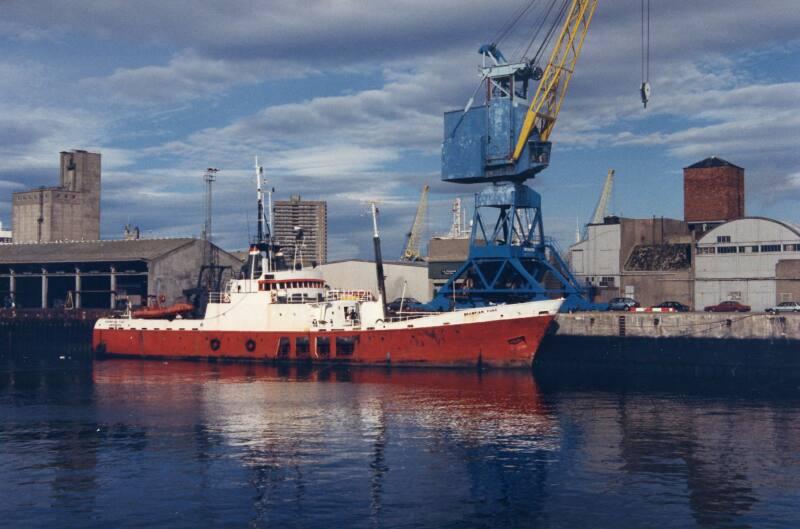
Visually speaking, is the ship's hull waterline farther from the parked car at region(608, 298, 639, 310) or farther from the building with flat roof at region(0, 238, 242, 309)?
the building with flat roof at region(0, 238, 242, 309)

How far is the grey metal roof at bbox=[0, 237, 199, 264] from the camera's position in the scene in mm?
100000

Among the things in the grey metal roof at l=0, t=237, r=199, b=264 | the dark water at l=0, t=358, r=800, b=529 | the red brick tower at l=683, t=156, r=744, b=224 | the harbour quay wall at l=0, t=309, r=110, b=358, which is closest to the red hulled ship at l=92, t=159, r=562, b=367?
the dark water at l=0, t=358, r=800, b=529

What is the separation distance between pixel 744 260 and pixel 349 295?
40461 mm

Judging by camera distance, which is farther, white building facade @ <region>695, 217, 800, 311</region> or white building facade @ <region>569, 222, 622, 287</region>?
white building facade @ <region>569, 222, 622, 287</region>

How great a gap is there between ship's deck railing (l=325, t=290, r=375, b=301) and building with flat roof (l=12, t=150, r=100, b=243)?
84113 mm

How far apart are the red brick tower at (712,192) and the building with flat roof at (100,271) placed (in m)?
57.2

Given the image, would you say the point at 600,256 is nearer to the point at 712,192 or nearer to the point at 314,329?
the point at 712,192

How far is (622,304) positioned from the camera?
7756 centimetres

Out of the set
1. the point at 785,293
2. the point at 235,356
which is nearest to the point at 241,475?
the point at 235,356

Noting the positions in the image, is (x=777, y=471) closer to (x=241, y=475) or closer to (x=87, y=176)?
(x=241, y=475)

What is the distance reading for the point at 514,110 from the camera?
70500 millimetres

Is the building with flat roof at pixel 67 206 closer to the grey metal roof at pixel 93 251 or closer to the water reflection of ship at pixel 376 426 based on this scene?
the grey metal roof at pixel 93 251

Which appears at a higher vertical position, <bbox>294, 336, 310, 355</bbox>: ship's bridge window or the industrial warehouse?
the industrial warehouse

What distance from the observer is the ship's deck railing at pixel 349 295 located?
227 feet
